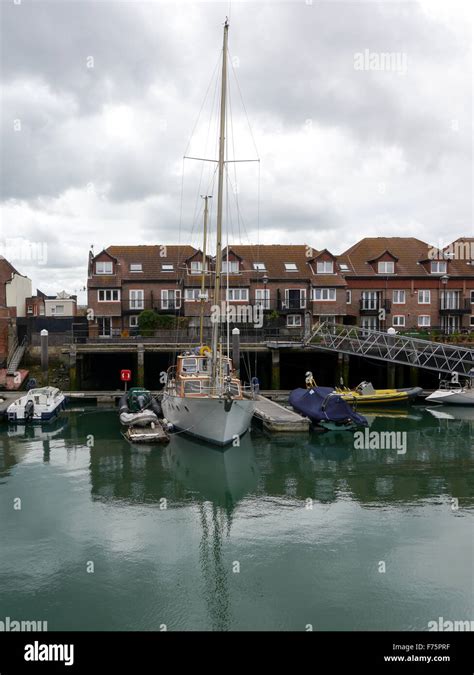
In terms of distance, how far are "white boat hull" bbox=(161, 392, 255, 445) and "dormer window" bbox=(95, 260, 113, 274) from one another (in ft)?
93.1

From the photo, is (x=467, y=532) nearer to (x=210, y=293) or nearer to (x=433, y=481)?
(x=433, y=481)

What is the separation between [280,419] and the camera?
3288 cm

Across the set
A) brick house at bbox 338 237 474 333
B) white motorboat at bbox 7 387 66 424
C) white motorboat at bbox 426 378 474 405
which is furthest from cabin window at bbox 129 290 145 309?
white motorboat at bbox 426 378 474 405

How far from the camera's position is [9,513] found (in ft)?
63.2

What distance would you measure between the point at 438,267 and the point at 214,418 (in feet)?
125

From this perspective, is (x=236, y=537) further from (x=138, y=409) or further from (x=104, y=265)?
(x=104, y=265)

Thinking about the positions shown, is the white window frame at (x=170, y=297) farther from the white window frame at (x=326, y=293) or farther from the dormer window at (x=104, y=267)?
the white window frame at (x=326, y=293)

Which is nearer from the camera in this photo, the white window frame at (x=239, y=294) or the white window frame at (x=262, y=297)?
the white window frame at (x=239, y=294)

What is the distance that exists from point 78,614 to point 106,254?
45.8 meters

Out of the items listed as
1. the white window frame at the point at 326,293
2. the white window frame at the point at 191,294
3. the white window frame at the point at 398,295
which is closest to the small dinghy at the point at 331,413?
the white window frame at the point at 326,293

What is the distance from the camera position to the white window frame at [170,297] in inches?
2174

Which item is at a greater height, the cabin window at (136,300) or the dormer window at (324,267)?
the dormer window at (324,267)

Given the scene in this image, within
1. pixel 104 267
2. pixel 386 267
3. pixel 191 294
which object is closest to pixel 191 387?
pixel 191 294

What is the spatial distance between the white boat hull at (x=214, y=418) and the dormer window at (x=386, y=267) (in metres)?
32.6
